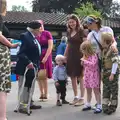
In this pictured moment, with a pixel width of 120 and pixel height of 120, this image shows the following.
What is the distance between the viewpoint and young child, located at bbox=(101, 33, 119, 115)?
6.23 m

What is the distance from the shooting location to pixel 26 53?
6.63 metres

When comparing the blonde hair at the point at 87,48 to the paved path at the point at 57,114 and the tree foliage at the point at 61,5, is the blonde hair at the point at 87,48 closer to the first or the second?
the paved path at the point at 57,114

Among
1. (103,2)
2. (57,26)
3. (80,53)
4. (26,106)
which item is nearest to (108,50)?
(80,53)

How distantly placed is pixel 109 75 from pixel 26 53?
1555 mm

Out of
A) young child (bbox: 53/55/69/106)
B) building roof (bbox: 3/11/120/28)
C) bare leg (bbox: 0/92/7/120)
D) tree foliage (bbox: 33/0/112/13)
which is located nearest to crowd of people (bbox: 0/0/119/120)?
young child (bbox: 53/55/69/106)

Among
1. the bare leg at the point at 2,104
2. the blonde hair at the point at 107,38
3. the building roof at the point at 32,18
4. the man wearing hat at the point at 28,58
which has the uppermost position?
the building roof at the point at 32,18

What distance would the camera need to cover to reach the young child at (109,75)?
6234mm

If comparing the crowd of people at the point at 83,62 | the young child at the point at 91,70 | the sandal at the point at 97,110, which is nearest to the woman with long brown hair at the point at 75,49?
the crowd of people at the point at 83,62

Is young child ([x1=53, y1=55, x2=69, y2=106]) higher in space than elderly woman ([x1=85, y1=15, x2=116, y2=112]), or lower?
lower

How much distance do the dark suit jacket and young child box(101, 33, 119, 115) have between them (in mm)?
Answer: 1248

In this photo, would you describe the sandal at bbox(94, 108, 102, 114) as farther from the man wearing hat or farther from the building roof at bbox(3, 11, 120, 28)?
the building roof at bbox(3, 11, 120, 28)

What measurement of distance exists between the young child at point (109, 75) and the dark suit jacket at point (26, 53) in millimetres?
1248

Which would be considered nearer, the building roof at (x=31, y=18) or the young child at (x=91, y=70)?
the young child at (x=91, y=70)

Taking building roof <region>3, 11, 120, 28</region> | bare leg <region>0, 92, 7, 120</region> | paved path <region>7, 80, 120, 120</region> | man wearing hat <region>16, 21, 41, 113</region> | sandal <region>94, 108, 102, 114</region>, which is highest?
building roof <region>3, 11, 120, 28</region>
